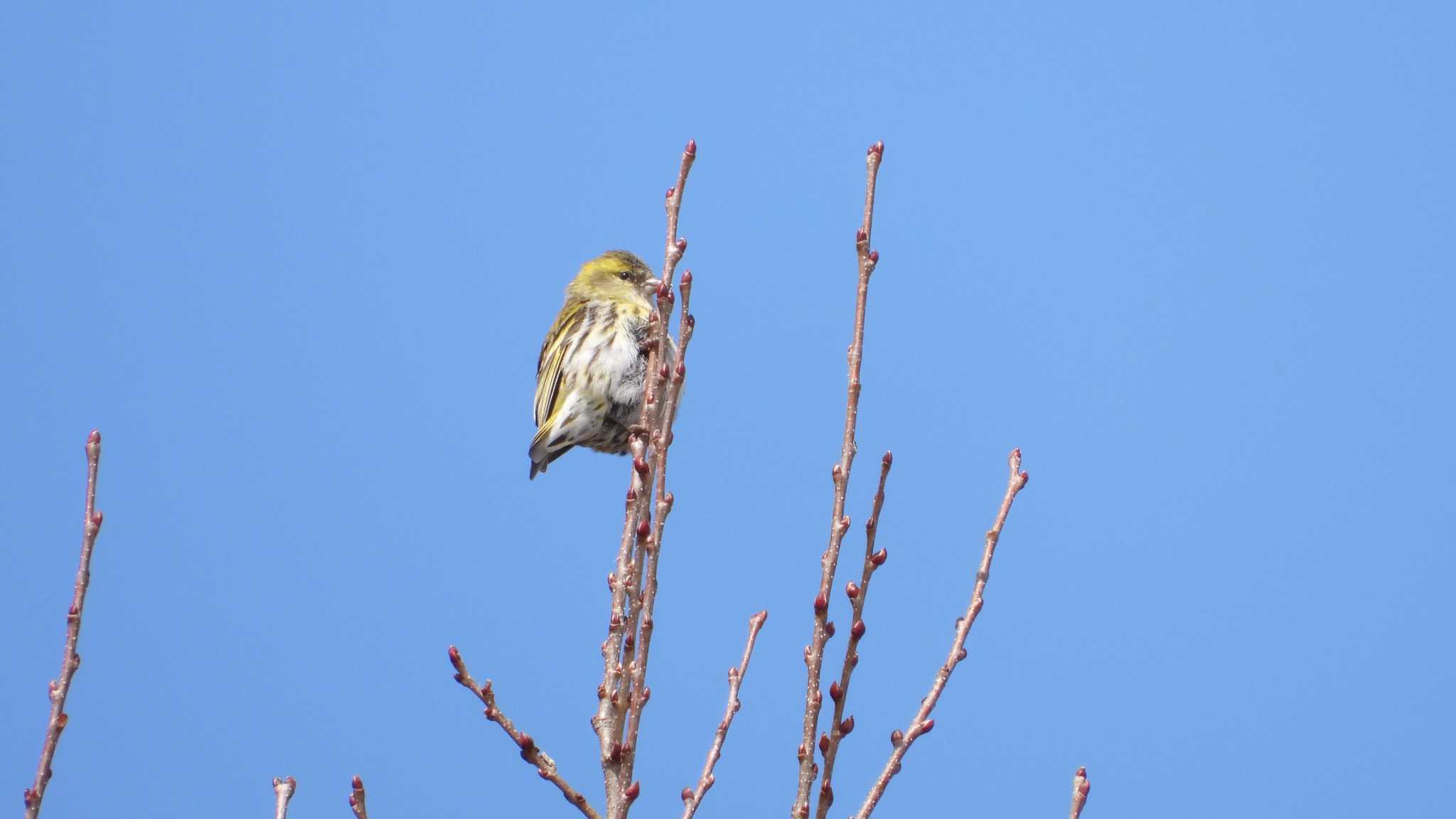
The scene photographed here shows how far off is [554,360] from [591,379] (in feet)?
1.06

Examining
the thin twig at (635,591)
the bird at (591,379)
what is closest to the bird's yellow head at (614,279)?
the bird at (591,379)

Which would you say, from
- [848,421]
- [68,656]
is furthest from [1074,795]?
[68,656]

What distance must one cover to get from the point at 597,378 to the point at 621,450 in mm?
488

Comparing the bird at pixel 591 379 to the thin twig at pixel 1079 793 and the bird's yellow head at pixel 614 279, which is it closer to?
the bird's yellow head at pixel 614 279

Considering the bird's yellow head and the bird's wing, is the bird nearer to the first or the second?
the bird's wing

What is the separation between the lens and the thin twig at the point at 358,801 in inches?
100.0

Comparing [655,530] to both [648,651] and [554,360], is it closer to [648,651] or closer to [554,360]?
[648,651]

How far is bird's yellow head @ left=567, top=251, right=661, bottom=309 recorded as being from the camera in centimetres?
716

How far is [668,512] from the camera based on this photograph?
8.93ft

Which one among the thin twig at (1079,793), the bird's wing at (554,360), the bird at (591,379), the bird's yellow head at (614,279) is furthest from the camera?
the bird's yellow head at (614,279)

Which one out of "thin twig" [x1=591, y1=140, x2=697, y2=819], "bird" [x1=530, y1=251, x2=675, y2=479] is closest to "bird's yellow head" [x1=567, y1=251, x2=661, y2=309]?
"bird" [x1=530, y1=251, x2=675, y2=479]

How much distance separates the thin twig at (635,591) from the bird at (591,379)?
295 centimetres

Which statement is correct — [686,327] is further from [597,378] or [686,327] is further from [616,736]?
[597,378]

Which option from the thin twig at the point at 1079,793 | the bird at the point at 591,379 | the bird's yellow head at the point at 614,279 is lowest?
the thin twig at the point at 1079,793
